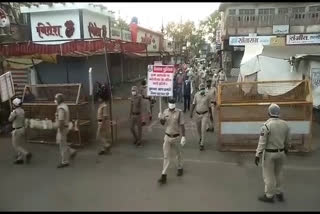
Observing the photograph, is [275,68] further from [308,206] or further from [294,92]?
[308,206]

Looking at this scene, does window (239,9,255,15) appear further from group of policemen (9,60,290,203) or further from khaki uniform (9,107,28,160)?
khaki uniform (9,107,28,160)

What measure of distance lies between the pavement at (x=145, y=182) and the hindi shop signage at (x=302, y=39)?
2514cm

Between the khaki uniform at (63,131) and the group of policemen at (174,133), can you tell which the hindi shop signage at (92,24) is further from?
the khaki uniform at (63,131)

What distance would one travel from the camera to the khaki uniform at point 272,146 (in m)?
6.32

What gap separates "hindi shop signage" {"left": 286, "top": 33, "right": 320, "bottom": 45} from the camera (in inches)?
1256

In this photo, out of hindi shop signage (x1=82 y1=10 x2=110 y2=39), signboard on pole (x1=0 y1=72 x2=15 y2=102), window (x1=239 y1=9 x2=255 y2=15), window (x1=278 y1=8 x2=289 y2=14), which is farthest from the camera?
window (x1=239 y1=9 x2=255 y2=15)

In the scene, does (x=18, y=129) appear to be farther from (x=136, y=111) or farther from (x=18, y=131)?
(x=136, y=111)

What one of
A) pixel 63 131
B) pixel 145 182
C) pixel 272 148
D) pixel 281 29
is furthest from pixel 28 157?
pixel 281 29

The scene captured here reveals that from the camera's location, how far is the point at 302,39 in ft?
107

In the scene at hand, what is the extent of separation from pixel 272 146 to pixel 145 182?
2.62 meters

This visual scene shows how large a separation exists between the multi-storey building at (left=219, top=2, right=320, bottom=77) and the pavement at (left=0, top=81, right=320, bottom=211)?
24.0m

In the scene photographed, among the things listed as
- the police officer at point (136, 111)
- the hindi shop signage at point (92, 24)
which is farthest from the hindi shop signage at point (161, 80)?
the hindi shop signage at point (92, 24)

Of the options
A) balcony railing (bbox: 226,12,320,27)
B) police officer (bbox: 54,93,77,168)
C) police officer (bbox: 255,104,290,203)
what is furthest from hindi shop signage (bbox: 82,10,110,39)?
balcony railing (bbox: 226,12,320,27)

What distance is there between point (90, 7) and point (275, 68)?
9930 mm
